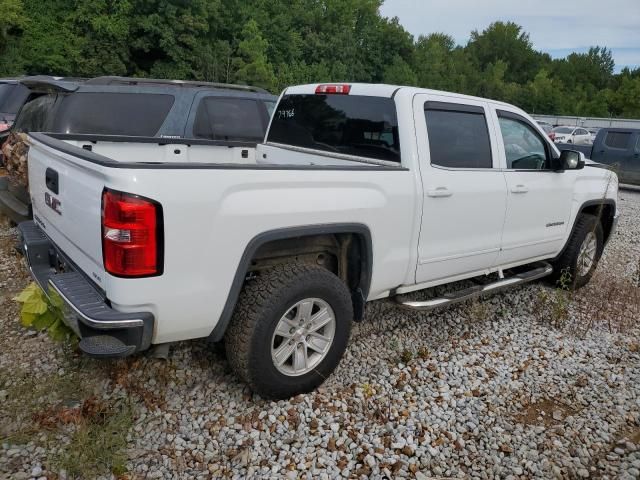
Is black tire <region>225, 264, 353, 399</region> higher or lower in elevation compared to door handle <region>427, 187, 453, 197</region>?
lower

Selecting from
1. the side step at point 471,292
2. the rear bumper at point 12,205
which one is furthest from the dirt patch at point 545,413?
the rear bumper at point 12,205

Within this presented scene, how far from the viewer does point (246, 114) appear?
6531 millimetres

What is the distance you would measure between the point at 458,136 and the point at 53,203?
2.87 m

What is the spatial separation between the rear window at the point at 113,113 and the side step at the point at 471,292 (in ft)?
12.2

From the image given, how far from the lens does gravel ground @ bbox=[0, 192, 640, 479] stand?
276 centimetres

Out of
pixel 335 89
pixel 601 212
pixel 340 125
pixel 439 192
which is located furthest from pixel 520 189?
pixel 601 212

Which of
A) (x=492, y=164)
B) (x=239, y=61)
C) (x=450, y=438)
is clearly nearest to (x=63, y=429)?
(x=450, y=438)

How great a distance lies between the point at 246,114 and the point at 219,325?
4278mm

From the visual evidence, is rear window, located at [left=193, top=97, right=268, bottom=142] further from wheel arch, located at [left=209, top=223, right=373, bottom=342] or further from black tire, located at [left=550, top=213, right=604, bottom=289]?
black tire, located at [left=550, top=213, right=604, bottom=289]

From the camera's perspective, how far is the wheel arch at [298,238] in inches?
109

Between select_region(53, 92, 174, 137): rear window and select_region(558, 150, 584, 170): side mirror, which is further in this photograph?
select_region(53, 92, 174, 137): rear window

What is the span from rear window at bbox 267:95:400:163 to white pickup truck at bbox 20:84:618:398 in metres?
0.01

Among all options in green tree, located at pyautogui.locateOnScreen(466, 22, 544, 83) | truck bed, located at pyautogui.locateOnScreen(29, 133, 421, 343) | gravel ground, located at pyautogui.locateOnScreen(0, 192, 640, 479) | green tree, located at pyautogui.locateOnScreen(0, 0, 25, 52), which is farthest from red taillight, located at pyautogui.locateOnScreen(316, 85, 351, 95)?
green tree, located at pyautogui.locateOnScreen(466, 22, 544, 83)

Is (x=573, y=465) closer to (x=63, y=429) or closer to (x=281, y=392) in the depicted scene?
(x=281, y=392)
